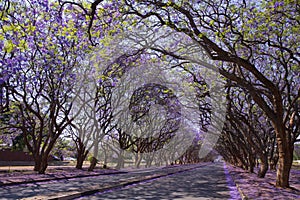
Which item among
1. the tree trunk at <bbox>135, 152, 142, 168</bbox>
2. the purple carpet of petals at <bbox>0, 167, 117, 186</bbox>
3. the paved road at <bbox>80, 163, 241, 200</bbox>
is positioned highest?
the tree trunk at <bbox>135, 152, 142, 168</bbox>

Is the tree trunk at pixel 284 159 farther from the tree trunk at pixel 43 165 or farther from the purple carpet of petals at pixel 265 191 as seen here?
the tree trunk at pixel 43 165

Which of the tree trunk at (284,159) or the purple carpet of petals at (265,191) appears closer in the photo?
the purple carpet of petals at (265,191)

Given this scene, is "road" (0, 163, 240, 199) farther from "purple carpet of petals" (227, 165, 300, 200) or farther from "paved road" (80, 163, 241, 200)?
"purple carpet of petals" (227, 165, 300, 200)

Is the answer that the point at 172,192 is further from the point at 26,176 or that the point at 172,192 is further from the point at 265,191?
the point at 26,176

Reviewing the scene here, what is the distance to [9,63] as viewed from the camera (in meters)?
15.8

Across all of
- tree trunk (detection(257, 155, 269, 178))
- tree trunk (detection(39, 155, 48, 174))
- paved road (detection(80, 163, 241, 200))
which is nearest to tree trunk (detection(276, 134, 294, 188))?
paved road (detection(80, 163, 241, 200))

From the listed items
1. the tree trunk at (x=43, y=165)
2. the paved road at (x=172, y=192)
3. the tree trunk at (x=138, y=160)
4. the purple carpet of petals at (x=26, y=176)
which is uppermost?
the tree trunk at (x=138, y=160)

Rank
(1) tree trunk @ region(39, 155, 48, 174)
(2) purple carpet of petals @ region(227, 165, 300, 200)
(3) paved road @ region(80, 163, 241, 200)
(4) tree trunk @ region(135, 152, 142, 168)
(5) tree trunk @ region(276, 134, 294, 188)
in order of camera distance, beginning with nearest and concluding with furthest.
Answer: (2) purple carpet of petals @ region(227, 165, 300, 200)
(3) paved road @ region(80, 163, 241, 200)
(5) tree trunk @ region(276, 134, 294, 188)
(1) tree trunk @ region(39, 155, 48, 174)
(4) tree trunk @ region(135, 152, 142, 168)

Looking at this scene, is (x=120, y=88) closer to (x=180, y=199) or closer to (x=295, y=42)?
(x=295, y=42)

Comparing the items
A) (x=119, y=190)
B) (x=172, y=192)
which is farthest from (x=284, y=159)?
(x=119, y=190)

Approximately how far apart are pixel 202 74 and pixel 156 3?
1093 cm

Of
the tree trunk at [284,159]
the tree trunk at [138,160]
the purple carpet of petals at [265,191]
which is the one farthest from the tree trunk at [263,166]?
the tree trunk at [138,160]

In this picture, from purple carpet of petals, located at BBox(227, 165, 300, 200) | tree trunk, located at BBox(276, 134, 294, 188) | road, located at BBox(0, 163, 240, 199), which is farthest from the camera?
tree trunk, located at BBox(276, 134, 294, 188)

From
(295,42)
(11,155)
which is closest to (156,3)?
(295,42)
